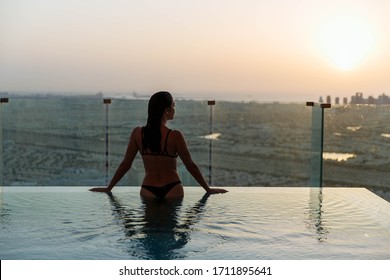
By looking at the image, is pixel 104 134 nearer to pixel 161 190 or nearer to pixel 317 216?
pixel 161 190

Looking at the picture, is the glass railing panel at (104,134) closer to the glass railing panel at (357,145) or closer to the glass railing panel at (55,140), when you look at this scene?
the glass railing panel at (55,140)

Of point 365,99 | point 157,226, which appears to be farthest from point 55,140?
point 157,226

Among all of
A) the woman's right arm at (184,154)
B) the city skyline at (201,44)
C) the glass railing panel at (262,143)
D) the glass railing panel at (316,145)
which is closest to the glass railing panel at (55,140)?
the city skyline at (201,44)

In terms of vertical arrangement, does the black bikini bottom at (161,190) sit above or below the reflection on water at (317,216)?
above

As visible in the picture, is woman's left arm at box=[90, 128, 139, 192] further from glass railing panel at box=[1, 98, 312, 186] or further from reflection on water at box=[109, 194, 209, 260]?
glass railing panel at box=[1, 98, 312, 186]

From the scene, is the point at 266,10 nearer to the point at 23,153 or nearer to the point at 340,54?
the point at 340,54

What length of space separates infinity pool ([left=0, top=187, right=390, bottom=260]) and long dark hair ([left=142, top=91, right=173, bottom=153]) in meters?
0.36

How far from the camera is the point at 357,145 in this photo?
702cm

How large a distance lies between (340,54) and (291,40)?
762 mm

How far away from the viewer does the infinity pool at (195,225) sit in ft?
8.67

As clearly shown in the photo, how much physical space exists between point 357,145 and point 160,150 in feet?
13.0

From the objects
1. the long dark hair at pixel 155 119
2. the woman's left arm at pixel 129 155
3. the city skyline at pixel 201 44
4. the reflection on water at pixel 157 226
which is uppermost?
the city skyline at pixel 201 44

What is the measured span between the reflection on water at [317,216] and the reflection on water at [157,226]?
2.05 ft
